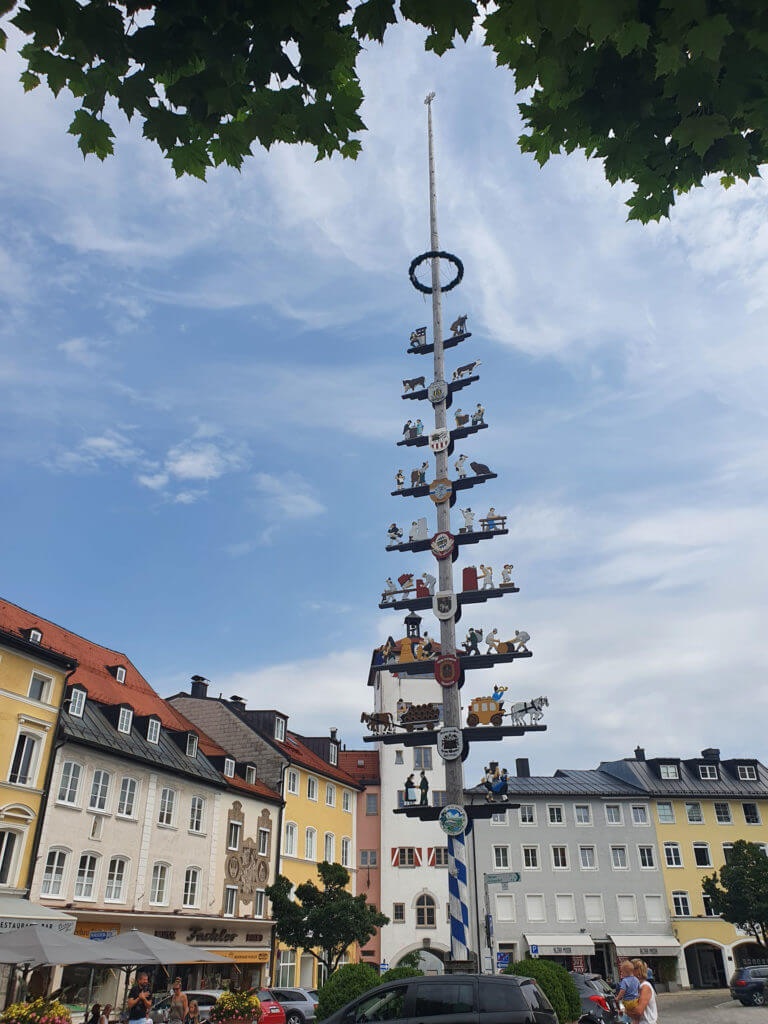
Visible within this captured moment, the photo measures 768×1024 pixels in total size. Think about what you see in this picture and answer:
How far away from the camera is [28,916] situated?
914 inches

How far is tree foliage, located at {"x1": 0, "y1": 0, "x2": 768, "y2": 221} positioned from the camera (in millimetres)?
4742

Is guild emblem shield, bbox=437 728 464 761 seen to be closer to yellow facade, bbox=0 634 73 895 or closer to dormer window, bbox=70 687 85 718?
yellow facade, bbox=0 634 73 895

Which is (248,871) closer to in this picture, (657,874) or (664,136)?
(657,874)

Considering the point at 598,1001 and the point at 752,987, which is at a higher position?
the point at 598,1001

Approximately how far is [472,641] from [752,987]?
952 inches

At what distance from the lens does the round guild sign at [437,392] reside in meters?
29.8

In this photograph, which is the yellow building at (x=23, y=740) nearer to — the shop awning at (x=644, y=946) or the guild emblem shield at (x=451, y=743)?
the guild emblem shield at (x=451, y=743)

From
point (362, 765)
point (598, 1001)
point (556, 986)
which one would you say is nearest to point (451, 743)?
point (556, 986)

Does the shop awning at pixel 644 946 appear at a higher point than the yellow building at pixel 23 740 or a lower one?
lower

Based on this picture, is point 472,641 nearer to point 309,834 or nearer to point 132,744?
point 132,744

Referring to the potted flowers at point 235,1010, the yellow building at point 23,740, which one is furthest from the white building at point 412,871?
the potted flowers at point 235,1010

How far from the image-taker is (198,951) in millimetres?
22859

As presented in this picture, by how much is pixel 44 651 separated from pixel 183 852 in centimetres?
1212

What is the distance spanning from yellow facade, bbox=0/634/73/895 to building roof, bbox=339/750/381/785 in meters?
29.2
